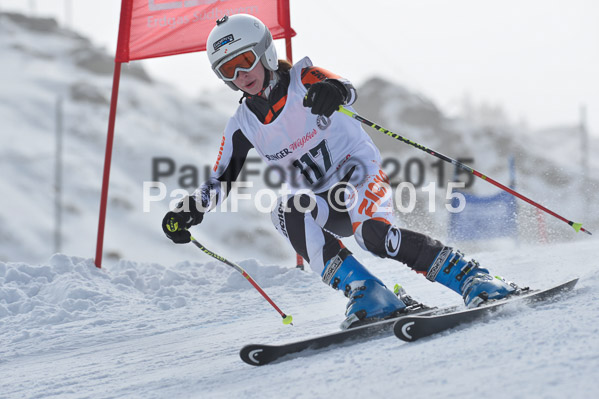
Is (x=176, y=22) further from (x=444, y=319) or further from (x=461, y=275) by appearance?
(x=444, y=319)

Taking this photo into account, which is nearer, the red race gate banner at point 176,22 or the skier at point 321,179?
the skier at point 321,179

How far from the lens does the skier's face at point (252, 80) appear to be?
300cm

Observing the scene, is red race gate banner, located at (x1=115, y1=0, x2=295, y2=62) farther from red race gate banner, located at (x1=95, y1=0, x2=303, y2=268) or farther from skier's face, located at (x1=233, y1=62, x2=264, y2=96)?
skier's face, located at (x1=233, y1=62, x2=264, y2=96)

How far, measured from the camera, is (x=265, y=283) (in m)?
5.25

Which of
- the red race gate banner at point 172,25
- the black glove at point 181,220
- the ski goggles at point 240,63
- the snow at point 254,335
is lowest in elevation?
the snow at point 254,335

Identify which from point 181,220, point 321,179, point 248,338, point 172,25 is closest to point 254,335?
point 248,338

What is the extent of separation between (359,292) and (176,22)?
396cm

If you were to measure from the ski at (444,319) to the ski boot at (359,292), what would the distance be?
30 cm

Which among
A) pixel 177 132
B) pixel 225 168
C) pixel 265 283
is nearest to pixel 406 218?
pixel 265 283

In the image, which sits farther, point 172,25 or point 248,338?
point 172,25

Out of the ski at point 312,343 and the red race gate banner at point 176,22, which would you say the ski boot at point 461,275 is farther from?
the red race gate banner at point 176,22

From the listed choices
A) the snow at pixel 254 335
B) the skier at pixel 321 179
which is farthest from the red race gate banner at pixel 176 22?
the skier at pixel 321 179

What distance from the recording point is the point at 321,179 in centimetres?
314

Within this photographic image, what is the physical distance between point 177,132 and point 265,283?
121ft
